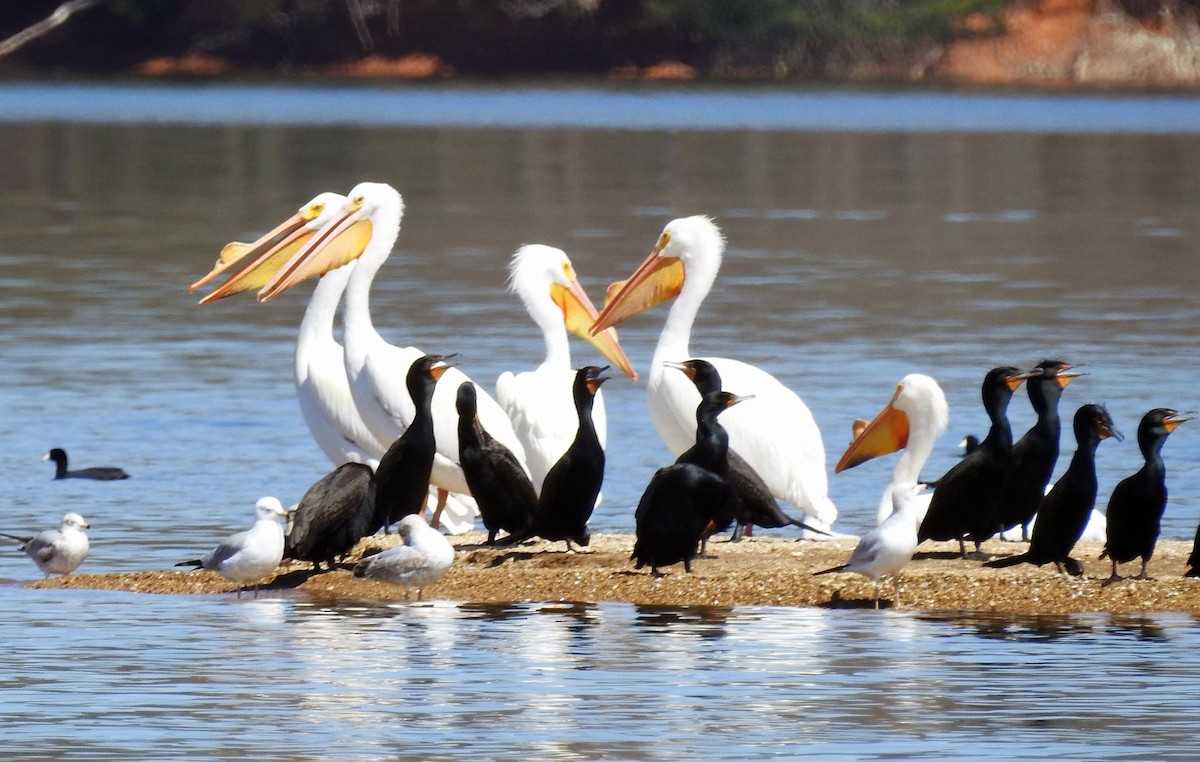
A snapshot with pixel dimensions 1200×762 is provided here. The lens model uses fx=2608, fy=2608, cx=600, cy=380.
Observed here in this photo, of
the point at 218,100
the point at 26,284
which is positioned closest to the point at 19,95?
the point at 218,100

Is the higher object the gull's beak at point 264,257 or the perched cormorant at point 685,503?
the gull's beak at point 264,257

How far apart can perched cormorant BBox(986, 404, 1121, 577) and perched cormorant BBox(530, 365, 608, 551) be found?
1.46 metres

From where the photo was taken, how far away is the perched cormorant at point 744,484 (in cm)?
934

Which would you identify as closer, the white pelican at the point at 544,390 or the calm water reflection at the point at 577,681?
the calm water reflection at the point at 577,681

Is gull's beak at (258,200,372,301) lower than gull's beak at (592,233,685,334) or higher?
higher

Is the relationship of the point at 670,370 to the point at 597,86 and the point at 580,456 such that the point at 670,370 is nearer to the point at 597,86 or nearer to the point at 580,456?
the point at 580,456

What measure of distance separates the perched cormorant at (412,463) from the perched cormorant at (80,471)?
8.82 feet

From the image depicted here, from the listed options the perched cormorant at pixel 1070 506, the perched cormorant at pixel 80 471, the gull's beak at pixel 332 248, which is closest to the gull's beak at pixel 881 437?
the perched cormorant at pixel 1070 506

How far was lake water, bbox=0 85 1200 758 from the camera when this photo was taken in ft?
23.0

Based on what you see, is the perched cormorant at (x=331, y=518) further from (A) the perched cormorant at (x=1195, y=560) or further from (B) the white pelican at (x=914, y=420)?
(A) the perched cormorant at (x=1195, y=560)

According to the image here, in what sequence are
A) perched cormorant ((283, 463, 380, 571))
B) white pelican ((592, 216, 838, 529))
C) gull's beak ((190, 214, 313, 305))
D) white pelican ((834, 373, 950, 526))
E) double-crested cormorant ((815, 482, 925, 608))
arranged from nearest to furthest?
double-crested cormorant ((815, 482, 925, 608)) → perched cormorant ((283, 463, 380, 571)) → white pelican ((592, 216, 838, 529)) → white pelican ((834, 373, 950, 526)) → gull's beak ((190, 214, 313, 305))

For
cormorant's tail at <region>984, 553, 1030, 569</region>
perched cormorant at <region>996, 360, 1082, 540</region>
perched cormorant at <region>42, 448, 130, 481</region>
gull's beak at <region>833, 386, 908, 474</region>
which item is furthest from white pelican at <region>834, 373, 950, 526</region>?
perched cormorant at <region>42, 448, 130, 481</region>

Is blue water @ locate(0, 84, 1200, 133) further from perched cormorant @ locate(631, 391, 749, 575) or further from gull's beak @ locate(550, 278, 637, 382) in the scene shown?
perched cormorant @ locate(631, 391, 749, 575)

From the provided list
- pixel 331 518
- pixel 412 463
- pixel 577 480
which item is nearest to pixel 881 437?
pixel 577 480
